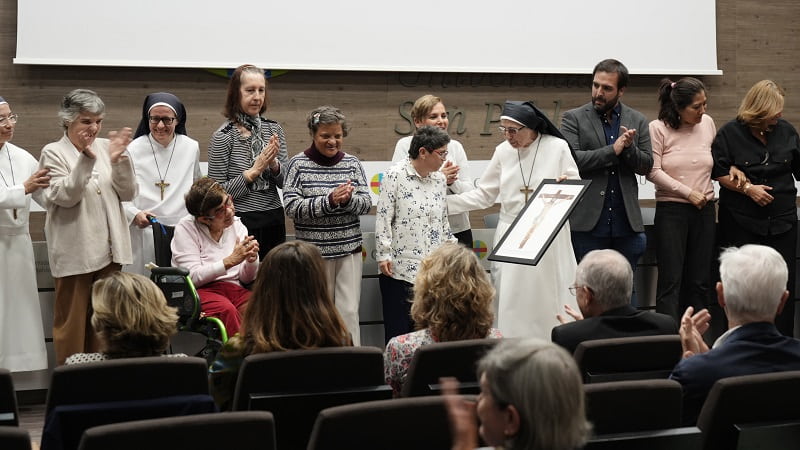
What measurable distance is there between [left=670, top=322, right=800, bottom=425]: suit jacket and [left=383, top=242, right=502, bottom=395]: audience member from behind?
2.23 ft

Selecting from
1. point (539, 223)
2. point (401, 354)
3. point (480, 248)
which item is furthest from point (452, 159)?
point (401, 354)

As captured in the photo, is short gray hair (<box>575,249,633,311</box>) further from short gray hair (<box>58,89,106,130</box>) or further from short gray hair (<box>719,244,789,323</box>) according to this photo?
short gray hair (<box>58,89,106,130</box>)

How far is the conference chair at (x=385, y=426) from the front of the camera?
6.20 feet

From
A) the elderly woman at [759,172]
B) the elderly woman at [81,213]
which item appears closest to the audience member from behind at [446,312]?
the elderly woman at [81,213]

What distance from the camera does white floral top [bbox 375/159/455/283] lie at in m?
4.67

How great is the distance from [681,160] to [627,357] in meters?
2.93

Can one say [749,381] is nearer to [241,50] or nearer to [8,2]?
[241,50]

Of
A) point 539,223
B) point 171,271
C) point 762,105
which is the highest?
point 762,105

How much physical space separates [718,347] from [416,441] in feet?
3.04

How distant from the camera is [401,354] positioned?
2.86 metres

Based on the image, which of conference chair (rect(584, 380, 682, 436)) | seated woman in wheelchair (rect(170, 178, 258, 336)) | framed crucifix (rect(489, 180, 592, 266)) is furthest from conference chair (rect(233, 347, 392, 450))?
seated woman in wheelchair (rect(170, 178, 258, 336))

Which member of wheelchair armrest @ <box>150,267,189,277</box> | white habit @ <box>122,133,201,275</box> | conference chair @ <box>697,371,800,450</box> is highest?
white habit @ <box>122,133,201,275</box>

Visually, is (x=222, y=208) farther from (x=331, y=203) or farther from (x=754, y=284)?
(x=754, y=284)

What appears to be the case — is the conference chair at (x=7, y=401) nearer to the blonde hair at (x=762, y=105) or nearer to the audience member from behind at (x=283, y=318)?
the audience member from behind at (x=283, y=318)
